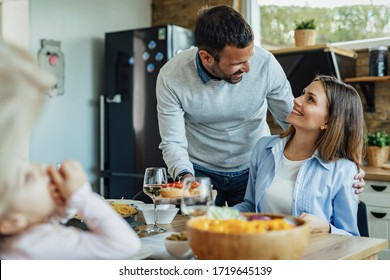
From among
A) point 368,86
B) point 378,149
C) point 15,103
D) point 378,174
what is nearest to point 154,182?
point 15,103

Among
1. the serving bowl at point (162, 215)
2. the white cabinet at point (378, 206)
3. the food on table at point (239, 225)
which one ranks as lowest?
the white cabinet at point (378, 206)

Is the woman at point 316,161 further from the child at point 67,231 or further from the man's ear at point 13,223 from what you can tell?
the man's ear at point 13,223

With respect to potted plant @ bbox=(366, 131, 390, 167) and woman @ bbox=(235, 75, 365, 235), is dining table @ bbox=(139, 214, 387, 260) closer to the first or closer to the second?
woman @ bbox=(235, 75, 365, 235)

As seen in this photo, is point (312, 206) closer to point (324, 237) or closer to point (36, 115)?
point (324, 237)

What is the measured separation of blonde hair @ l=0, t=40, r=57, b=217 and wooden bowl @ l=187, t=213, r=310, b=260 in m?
0.41

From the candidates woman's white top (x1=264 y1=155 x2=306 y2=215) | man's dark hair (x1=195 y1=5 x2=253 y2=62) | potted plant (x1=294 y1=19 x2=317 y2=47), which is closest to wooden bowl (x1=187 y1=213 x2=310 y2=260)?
woman's white top (x1=264 y1=155 x2=306 y2=215)

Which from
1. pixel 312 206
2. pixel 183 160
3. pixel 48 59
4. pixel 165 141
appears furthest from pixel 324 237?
pixel 48 59

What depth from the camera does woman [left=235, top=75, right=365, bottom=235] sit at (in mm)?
1912

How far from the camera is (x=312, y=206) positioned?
1.91m

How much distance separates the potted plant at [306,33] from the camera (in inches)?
151

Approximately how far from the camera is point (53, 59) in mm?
4051

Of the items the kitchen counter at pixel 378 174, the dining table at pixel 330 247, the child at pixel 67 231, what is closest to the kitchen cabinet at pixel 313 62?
the kitchen counter at pixel 378 174

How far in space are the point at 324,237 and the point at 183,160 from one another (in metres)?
0.75

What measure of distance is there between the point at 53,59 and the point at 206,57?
2.10m
